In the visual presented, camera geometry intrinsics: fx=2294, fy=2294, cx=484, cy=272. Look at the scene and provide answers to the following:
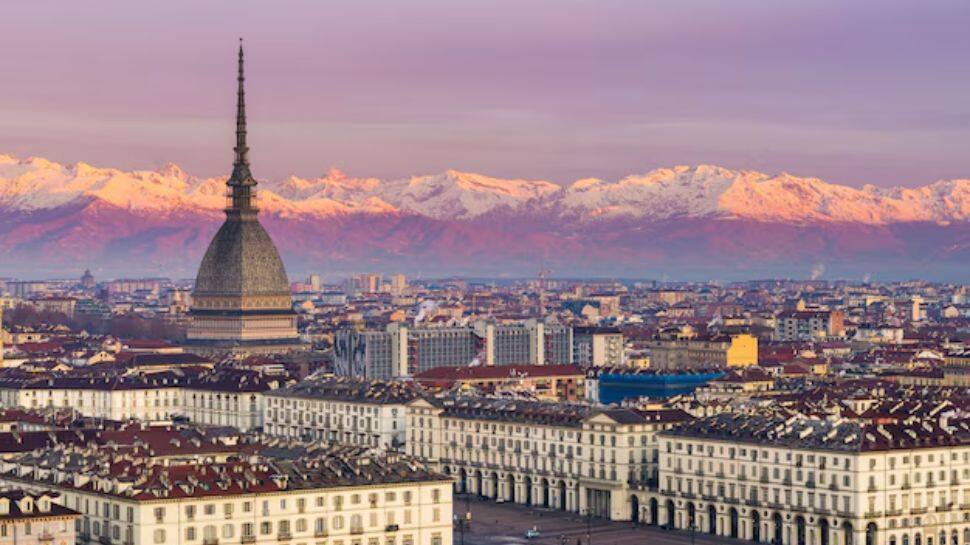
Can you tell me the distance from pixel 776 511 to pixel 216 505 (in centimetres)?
2979

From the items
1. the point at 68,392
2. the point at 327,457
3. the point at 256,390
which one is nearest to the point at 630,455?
the point at 327,457

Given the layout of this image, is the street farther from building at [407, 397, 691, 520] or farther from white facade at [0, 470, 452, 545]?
white facade at [0, 470, 452, 545]

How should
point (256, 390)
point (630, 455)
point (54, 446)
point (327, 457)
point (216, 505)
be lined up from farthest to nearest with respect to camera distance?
point (256, 390) → point (630, 455) → point (54, 446) → point (327, 457) → point (216, 505)

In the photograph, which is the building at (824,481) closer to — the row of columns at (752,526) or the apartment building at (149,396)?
the row of columns at (752,526)

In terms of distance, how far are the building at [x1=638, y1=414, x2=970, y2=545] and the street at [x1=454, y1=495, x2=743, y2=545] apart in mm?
2015

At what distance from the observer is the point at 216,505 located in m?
93.1

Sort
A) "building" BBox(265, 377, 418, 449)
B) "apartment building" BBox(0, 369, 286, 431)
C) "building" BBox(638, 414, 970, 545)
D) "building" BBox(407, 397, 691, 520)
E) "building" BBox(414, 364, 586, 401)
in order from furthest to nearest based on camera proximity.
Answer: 1. "building" BBox(414, 364, 586, 401)
2. "apartment building" BBox(0, 369, 286, 431)
3. "building" BBox(265, 377, 418, 449)
4. "building" BBox(407, 397, 691, 520)
5. "building" BBox(638, 414, 970, 545)

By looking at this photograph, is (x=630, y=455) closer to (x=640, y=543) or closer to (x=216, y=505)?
(x=640, y=543)

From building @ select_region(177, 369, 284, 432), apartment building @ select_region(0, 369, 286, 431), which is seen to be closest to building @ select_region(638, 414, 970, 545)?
building @ select_region(177, 369, 284, 432)

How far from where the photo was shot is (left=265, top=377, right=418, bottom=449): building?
14175cm

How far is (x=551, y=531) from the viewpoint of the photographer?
114 meters

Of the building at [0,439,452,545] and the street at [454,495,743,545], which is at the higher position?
the building at [0,439,452,545]

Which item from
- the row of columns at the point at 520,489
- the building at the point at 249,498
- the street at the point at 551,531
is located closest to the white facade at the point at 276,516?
the building at the point at 249,498

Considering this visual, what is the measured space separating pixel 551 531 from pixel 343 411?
35049 mm
